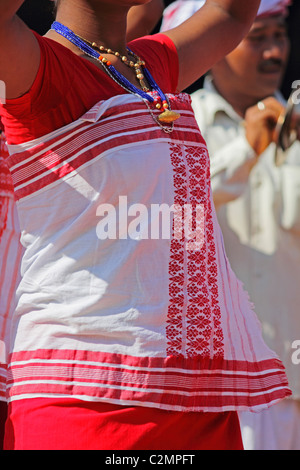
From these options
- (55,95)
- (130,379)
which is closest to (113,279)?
(130,379)

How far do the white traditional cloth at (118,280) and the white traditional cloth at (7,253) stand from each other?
0.94 ft

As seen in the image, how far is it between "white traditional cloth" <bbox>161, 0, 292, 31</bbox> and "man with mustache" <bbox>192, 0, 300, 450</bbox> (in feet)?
1.47

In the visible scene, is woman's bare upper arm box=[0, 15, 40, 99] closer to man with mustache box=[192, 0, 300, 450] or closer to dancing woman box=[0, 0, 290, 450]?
dancing woman box=[0, 0, 290, 450]

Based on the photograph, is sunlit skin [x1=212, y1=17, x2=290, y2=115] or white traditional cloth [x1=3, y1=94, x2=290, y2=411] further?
sunlit skin [x1=212, y1=17, x2=290, y2=115]

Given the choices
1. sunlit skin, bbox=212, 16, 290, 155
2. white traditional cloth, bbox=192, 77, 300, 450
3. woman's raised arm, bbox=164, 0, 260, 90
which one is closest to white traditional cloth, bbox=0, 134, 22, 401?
woman's raised arm, bbox=164, 0, 260, 90

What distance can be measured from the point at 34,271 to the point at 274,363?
23.2 inches

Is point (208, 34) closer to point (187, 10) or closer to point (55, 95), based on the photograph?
point (55, 95)

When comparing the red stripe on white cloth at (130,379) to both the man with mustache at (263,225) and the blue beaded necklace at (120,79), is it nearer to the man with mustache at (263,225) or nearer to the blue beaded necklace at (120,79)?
the blue beaded necklace at (120,79)

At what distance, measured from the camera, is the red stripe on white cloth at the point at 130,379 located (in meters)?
1.89

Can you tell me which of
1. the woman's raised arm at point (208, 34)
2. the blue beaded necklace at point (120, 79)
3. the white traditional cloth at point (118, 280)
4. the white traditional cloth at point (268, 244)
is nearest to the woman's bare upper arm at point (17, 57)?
the white traditional cloth at point (118, 280)

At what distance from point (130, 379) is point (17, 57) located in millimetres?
681

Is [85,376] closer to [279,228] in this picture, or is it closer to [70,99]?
[70,99]

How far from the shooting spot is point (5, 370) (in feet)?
7.14

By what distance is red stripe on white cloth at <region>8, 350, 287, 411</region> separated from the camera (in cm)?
189
